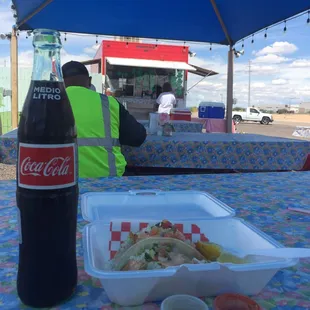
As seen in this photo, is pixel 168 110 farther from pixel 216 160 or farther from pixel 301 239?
pixel 301 239

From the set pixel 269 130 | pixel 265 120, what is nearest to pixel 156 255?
pixel 269 130

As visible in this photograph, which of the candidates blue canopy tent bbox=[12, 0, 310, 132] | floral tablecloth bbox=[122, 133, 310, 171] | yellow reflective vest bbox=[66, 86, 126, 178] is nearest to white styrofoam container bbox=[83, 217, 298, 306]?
yellow reflective vest bbox=[66, 86, 126, 178]

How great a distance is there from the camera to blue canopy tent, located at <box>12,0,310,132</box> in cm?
398

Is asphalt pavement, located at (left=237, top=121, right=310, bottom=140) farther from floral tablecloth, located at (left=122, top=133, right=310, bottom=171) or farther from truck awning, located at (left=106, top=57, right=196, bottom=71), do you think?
floral tablecloth, located at (left=122, top=133, right=310, bottom=171)

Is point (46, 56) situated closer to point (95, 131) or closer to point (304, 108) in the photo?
point (95, 131)

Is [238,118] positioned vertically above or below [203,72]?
below

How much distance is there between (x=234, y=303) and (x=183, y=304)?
0.08 metres

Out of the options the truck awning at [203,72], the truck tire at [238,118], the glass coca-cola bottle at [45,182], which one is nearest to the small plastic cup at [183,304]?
the glass coca-cola bottle at [45,182]

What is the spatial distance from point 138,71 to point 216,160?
1088cm

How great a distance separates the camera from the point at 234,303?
1.58 feet

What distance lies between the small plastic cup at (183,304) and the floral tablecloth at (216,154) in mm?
2458

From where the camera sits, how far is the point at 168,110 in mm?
7016

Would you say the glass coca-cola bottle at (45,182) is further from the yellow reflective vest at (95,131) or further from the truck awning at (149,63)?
the truck awning at (149,63)

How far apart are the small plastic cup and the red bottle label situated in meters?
0.21
